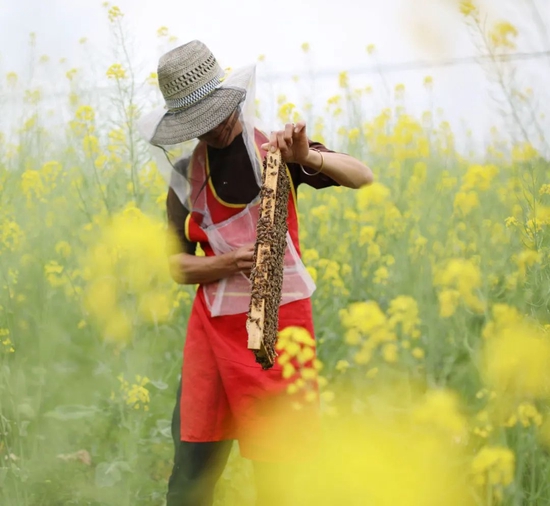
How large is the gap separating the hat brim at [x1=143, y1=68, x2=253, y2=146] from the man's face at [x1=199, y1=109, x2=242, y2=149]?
0.05 meters

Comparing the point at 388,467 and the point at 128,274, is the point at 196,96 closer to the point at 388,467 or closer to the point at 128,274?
the point at 128,274

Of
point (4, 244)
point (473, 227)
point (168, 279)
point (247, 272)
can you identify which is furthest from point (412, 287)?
point (4, 244)

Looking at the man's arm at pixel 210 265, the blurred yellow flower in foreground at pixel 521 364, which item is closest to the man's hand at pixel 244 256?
the man's arm at pixel 210 265

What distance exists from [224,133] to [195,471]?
0.76 meters

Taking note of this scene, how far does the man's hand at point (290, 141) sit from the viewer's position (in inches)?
49.3

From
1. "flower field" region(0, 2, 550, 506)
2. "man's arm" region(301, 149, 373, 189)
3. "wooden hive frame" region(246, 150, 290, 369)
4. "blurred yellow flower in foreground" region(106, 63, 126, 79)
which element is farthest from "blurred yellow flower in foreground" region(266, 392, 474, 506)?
"blurred yellow flower in foreground" region(106, 63, 126, 79)

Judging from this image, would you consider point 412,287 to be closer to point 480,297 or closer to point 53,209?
point 480,297

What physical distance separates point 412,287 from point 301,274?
82 cm

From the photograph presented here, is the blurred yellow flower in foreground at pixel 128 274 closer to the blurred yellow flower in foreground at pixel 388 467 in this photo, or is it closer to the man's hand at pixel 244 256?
the man's hand at pixel 244 256

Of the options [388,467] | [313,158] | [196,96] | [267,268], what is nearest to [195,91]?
[196,96]

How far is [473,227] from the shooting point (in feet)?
8.14

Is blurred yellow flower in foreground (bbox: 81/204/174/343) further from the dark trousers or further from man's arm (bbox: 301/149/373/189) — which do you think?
man's arm (bbox: 301/149/373/189)

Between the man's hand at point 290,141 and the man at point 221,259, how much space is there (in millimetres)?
118

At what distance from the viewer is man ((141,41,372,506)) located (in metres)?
1.49
